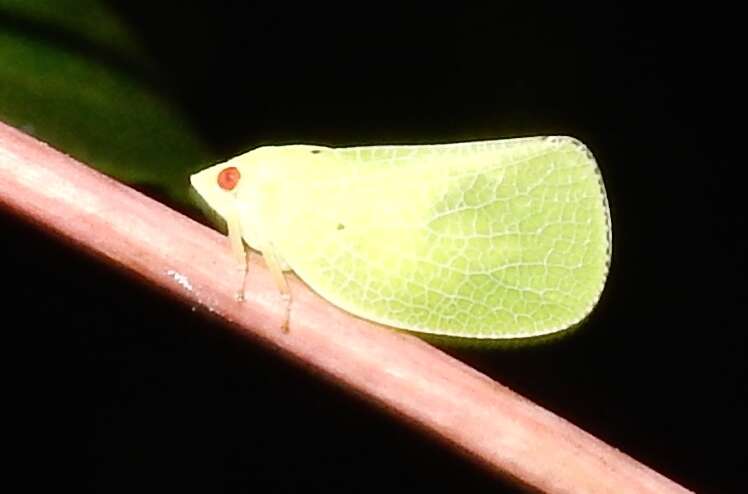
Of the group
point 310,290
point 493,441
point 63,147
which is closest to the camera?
point 493,441

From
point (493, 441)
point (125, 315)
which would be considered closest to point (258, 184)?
point (493, 441)

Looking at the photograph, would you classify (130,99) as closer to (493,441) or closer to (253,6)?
(253,6)

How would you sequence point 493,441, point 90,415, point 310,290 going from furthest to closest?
1. point 90,415
2. point 310,290
3. point 493,441

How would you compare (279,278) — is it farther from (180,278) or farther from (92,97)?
(92,97)

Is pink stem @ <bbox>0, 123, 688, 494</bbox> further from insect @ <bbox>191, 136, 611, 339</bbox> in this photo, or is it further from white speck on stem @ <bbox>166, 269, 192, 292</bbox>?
insect @ <bbox>191, 136, 611, 339</bbox>

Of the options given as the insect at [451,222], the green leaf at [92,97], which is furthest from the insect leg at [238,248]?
the green leaf at [92,97]

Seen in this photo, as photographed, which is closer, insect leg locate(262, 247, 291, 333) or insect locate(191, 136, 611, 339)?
insect leg locate(262, 247, 291, 333)

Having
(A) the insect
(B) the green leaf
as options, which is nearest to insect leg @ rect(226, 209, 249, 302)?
(A) the insect
